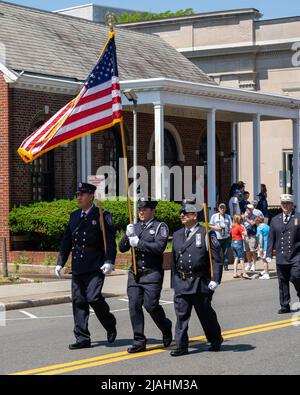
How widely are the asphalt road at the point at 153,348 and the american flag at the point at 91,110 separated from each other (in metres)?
2.73

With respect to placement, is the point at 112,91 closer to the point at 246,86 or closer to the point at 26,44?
the point at 26,44

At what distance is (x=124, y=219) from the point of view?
84.7ft

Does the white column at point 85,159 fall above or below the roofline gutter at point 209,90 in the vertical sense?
below

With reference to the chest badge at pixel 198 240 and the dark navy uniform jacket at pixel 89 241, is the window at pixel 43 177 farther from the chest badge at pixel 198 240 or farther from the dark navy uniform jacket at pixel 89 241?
the chest badge at pixel 198 240

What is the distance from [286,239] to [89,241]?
168 inches

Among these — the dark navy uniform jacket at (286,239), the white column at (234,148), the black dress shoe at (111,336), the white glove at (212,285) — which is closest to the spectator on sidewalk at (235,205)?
the white column at (234,148)

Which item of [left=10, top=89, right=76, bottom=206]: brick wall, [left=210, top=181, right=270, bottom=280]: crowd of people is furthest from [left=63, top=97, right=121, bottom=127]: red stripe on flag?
[left=10, top=89, right=76, bottom=206]: brick wall

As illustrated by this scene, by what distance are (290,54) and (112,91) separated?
1383 inches

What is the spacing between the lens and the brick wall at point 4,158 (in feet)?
85.7

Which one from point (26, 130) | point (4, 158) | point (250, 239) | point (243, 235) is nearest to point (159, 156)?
point (26, 130)

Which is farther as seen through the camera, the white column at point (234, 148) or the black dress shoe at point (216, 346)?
the white column at point (234, 148)

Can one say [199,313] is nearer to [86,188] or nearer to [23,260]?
[86,188]

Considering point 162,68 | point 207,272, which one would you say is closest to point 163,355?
point 207,272

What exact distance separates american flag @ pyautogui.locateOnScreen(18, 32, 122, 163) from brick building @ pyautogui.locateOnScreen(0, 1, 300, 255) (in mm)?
13015
